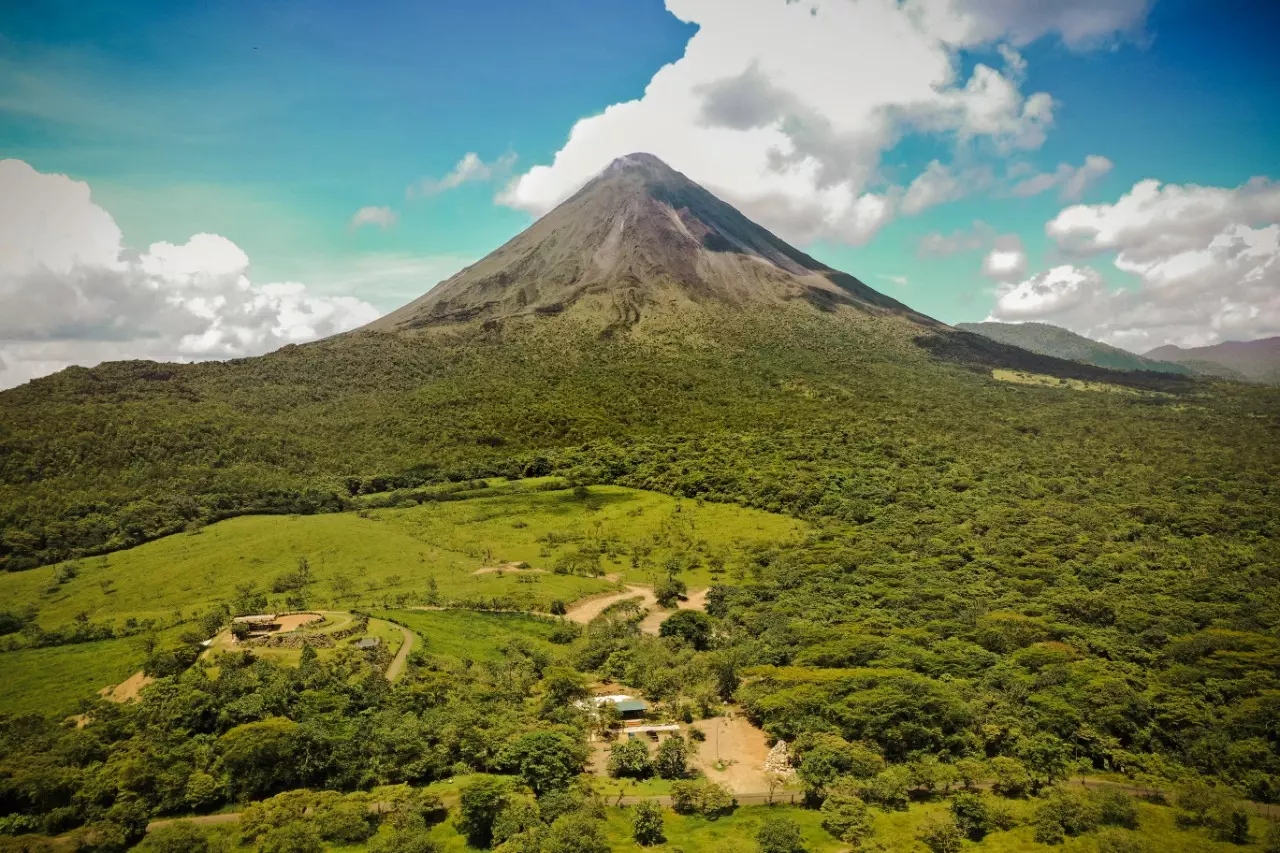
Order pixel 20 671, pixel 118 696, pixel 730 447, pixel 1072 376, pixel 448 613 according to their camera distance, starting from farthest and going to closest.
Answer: pixel 1072 376 < pixel 730 447 < pixel 448 613 < pixel 20 671 < pixel 118 696

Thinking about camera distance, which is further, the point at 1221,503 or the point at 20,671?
the point at 1221,503

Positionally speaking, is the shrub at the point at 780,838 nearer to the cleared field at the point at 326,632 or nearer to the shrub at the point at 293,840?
the shrub at the point at 293,840

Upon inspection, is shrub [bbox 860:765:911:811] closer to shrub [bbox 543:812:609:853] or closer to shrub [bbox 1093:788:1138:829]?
shrub [bbox 1093:788:1138:829]

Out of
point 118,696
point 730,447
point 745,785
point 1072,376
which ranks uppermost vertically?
point 1072,376

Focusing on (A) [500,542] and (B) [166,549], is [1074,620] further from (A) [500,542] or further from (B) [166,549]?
(B) [166,549]

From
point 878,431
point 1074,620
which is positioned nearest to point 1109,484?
point 878,431

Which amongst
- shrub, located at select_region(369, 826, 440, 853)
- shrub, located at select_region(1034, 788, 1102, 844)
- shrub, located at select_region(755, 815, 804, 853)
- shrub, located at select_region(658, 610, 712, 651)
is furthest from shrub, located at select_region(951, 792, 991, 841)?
shrub, located at select_region(658, 610, 712, 651)

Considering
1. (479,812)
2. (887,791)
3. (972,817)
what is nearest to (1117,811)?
(972,817)

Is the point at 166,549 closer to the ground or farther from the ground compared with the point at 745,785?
farther from the ground

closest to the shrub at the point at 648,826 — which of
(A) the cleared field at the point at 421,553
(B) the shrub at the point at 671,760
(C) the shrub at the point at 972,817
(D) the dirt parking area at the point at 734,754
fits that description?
(B) the shrub at the point at 671,760
